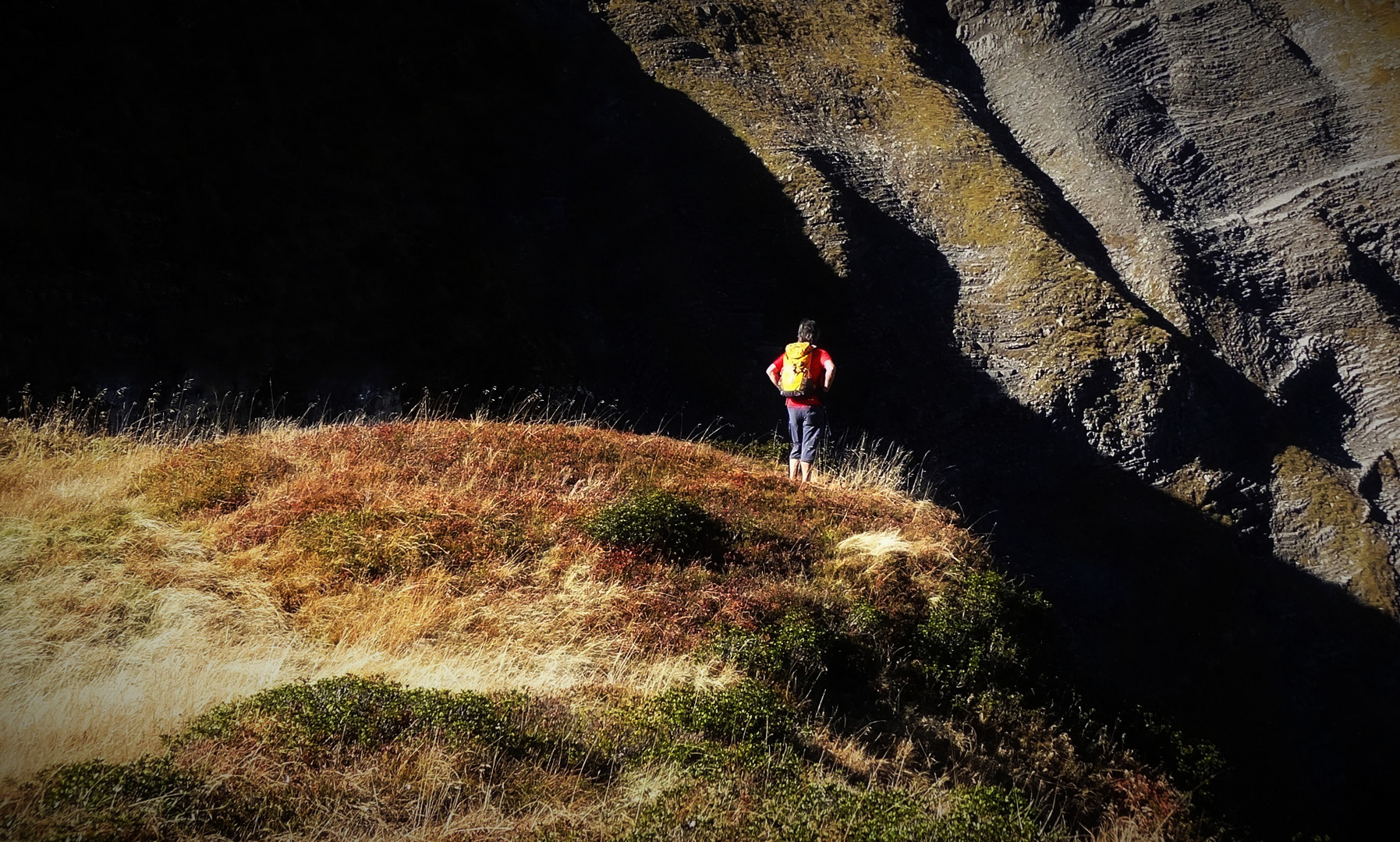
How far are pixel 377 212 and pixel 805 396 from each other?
56.8 feet

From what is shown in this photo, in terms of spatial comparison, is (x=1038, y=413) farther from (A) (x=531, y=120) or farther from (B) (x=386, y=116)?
(B) (x=386, y=116)

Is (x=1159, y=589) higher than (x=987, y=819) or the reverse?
the reverse

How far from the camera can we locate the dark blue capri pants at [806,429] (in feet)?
41.5

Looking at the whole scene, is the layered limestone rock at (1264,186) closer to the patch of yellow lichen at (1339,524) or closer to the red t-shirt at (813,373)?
the patch of yellow lichen at (1339,524)

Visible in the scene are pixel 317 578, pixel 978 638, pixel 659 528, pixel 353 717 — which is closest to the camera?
pixel 353 717

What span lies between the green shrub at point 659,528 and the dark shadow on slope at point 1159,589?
1645 centimetres

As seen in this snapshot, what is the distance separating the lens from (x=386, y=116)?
27.2 m

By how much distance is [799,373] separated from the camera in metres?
12.8

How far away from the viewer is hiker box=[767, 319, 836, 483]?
41.5ft

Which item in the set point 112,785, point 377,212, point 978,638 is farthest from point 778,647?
point 377,212

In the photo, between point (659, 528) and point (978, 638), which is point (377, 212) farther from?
point (978, 638)

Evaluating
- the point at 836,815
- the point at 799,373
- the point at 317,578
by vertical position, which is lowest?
the point at 317,578

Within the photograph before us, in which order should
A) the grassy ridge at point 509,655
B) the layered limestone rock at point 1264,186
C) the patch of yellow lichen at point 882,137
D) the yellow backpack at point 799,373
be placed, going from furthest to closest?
the layered limestone rock at point 1264,186
the patch of yellow lichen at point 882,137
the yellow backpack at point 799,373
the grassy ridge at point 509,655

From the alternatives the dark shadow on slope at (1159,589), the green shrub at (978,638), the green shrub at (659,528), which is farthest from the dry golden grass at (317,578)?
the dark shadow on slope at (1159,589)
